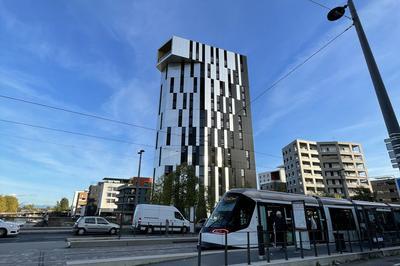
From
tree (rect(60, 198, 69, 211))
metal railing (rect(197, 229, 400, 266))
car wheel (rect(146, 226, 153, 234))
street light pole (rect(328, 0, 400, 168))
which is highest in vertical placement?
tree (rect(60, 198, 69, 211))

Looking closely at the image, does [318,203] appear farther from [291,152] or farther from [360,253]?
[291,152]

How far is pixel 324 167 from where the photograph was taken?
79.4 m

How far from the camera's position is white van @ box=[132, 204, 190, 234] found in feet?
82.7

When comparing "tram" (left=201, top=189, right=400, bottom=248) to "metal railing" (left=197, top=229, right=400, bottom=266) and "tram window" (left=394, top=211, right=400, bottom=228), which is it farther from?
"tram window" (left=394, top=211, right=400, bottom=228)

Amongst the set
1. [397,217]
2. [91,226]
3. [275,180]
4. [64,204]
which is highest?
[275,180]

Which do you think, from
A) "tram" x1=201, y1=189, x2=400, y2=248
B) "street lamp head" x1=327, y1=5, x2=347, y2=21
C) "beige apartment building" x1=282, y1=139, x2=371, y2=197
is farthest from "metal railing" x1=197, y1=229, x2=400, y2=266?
"beige apartment building" x1=282, y1=139, x2=371, y2=197

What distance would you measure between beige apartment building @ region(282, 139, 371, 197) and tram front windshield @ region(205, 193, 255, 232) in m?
69.6

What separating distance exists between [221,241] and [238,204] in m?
1.91

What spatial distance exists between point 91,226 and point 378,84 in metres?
23.2

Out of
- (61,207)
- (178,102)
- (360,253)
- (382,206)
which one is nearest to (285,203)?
(360,253)

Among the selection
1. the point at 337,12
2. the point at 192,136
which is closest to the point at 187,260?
the point at 337,12

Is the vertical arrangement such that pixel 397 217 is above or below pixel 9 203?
below

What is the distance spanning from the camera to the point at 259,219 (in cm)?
1234

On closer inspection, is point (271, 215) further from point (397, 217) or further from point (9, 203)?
point (9, 203)
